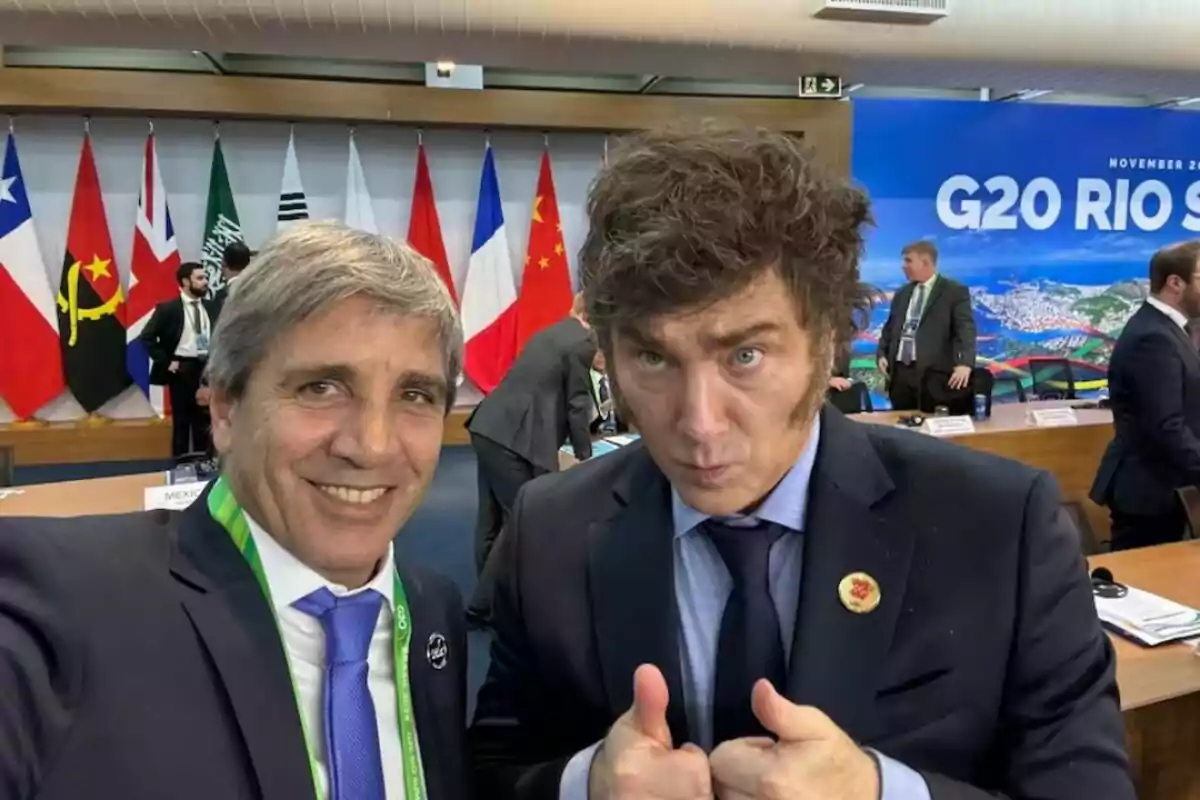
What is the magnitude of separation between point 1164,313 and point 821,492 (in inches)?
135

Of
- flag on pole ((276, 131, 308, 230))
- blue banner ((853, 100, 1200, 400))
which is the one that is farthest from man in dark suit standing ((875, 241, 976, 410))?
flag on pole ((276, 131, 308, 230))

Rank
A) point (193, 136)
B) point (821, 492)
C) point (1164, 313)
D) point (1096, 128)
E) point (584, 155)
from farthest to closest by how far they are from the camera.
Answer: point (1096, 128) < point (584, 155) < point (193, 136) < point (1164, 313) < point (821, 492)

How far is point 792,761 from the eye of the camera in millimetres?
812

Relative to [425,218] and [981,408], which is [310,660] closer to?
[981,408]

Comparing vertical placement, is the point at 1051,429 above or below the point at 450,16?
below

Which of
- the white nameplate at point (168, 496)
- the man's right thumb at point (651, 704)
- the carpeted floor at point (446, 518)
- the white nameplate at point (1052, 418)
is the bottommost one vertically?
the carpeted floor at point (446, 518)

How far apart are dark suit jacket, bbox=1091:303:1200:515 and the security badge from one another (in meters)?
3.45

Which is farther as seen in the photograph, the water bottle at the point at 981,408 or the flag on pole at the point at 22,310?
the flag on pole at the point at 22,310

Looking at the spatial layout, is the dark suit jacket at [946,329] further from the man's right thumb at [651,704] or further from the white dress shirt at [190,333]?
the man's right thumb at [651,704]

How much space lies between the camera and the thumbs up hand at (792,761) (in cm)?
81

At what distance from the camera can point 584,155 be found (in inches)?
297

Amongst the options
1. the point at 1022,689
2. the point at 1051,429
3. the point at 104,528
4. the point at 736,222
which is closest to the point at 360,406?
the point at 104,528

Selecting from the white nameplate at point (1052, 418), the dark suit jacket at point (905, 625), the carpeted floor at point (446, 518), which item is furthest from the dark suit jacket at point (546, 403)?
the dark suit jacket at point (905, 625)

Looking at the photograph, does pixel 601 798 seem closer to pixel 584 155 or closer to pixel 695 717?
pixel 695 717
